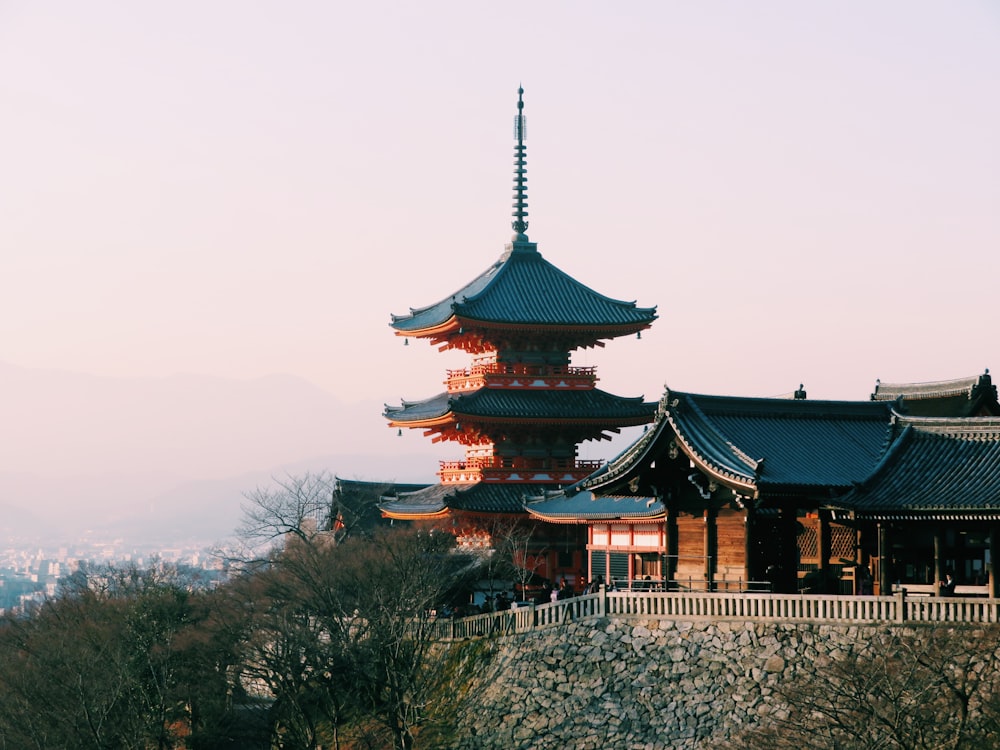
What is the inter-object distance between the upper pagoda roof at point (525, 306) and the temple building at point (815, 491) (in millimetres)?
14931

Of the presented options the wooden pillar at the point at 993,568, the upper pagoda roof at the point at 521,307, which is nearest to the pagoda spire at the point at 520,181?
the upper pagoda roof at the point at 521,307

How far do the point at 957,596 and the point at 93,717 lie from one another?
22668 mm

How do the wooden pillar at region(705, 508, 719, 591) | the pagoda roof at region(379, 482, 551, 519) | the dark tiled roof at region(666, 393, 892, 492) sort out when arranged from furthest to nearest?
1. the pagoda roof at region(379, 482, 551, 519)
2. the wooden pillar at region(705, 508, 719, 591)
3. the dark tiled roof at region(666, 393, 892, 492)

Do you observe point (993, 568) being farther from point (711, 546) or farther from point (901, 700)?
point (711, 546)

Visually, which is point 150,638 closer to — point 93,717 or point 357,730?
point 93,717

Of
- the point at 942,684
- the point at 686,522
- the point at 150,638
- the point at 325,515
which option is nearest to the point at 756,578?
the point at 686,522

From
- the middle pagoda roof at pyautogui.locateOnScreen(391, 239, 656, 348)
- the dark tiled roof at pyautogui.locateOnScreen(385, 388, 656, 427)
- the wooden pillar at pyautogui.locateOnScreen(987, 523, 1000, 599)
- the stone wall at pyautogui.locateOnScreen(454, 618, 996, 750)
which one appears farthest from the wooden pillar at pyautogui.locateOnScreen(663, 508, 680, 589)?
the middle pagoda roof at pyautogui.locateOnScreen(391, 239, 656, 348)

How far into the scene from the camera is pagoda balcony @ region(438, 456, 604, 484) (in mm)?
59688

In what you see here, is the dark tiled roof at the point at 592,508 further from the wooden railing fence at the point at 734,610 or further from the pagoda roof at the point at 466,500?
the wooden railing fence at the point at 734,610

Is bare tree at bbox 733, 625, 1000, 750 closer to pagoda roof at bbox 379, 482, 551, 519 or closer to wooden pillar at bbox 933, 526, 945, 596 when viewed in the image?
wooden pillar at bbox 933, 526, 945, 596

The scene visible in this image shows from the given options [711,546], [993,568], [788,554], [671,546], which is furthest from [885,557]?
[671,546]

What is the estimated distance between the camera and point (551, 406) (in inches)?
2349

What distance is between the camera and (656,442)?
142 ft

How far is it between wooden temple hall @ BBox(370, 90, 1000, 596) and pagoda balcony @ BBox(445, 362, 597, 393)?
6cm
